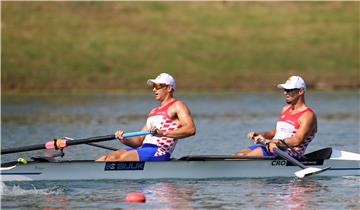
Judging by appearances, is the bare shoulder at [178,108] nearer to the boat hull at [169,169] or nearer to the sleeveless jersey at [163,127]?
the sleeveless jersey at [163,127]

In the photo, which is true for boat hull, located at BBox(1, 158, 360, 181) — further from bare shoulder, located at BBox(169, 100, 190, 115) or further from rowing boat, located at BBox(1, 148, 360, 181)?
bare shoulder, located at BBox(169, 100, 190, 115)

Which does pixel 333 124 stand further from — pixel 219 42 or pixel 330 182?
pixel 219 42

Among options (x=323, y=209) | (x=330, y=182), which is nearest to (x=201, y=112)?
(x=330, y=182)

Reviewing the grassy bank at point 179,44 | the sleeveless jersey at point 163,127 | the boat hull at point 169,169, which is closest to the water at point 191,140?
the boat hull at point 169,169

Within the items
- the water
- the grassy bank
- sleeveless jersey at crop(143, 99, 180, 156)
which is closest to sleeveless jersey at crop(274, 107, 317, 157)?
the water

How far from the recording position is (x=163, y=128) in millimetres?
19906

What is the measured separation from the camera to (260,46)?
6644 centimetres

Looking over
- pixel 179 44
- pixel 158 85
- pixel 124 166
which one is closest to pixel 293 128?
pixel 158 85

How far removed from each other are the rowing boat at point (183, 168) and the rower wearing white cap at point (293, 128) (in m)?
0.30

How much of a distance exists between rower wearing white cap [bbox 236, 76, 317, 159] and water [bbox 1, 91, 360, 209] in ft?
2.18

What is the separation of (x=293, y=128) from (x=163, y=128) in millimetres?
2509

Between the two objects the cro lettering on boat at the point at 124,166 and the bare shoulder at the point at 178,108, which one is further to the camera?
the bare shoulder at the point at 178,108

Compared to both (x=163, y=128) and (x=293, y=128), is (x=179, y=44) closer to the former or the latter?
(x=293, y=128)

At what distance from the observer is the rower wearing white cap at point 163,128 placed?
19.7 meters
